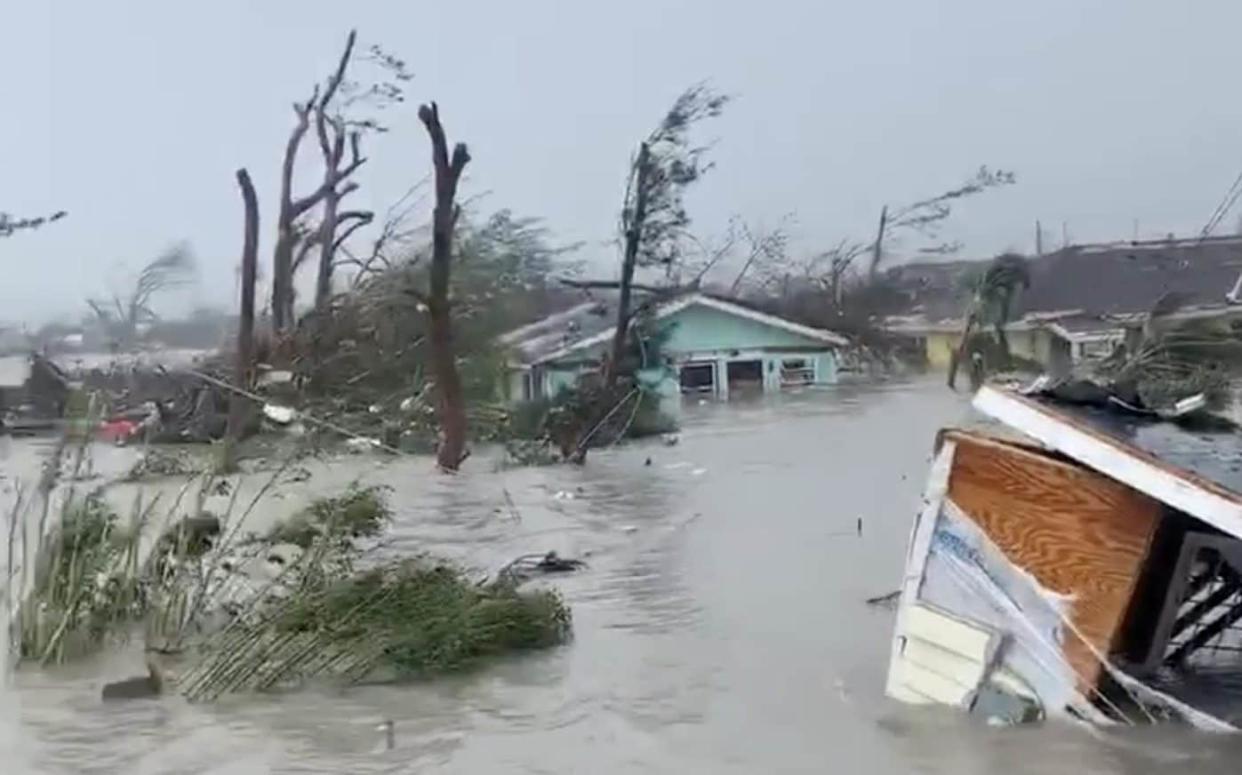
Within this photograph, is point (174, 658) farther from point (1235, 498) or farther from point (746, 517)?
point (746, 517)

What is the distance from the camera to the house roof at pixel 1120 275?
46.1 meters

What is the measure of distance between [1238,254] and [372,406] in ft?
75.6

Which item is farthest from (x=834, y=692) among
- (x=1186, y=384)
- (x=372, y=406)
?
(x=372, y=406)

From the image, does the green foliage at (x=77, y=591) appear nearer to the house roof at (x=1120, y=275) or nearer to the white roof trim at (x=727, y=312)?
the white roof trim at (x=727, y=312)

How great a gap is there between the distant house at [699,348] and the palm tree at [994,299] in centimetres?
369

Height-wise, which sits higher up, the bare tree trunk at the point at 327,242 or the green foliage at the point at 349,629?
Result: the bare tree trunk at the point at 327,242

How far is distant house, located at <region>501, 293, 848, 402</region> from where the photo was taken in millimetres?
45062

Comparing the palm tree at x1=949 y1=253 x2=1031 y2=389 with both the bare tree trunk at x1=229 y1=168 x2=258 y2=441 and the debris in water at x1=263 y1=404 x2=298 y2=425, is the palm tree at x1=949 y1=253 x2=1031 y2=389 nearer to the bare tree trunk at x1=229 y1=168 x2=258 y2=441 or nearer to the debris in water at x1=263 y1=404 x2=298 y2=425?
the bare tree trunk at x1=229 y1=168 x2=258 y2=441

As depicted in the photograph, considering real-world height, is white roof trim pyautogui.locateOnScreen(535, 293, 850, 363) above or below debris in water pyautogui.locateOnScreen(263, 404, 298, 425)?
above

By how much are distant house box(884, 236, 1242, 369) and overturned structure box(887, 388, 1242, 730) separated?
2906 cm

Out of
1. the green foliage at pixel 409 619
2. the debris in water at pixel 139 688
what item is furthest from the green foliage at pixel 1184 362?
the debris in water at pixel 139 688

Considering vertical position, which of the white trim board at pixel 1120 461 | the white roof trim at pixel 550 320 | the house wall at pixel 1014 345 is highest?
the white roof trim at pixel 550 320

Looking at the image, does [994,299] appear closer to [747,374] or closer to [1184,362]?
[747,374]

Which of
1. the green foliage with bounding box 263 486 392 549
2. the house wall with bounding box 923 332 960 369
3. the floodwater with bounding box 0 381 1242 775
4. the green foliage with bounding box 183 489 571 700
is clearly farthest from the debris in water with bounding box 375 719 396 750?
the house wall with bounding box 923 332 960 369
